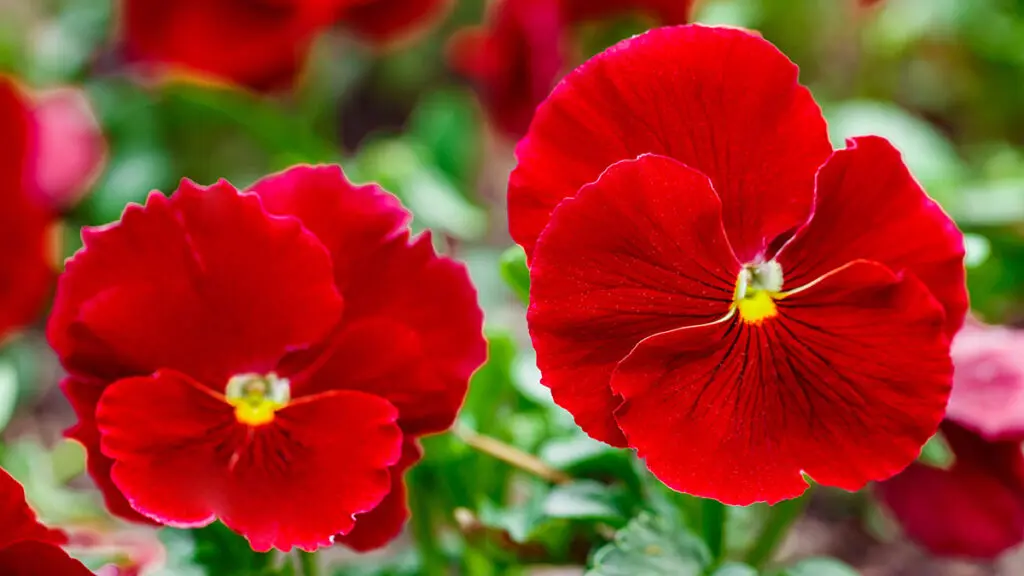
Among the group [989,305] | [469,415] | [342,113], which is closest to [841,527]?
[989,305]

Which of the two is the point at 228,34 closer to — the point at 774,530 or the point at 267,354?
the point at 267,354

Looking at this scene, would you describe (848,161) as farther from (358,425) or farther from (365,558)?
(365,558)

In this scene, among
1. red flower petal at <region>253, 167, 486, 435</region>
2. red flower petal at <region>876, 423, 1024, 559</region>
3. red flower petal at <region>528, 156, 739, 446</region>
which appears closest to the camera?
red flower petal at <region>528, 156, 739, 446</region>

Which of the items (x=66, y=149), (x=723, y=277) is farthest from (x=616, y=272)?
(x=66, y=149)

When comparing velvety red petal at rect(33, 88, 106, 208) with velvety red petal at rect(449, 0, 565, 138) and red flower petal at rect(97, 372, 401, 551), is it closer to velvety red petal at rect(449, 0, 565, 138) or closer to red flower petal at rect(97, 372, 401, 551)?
velvety red petal at rect(449, 0, 565, 138)

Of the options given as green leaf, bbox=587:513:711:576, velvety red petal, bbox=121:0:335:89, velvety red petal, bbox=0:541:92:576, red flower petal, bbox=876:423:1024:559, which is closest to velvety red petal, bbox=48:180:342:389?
velvety red petal, bbox=0:541:92:576

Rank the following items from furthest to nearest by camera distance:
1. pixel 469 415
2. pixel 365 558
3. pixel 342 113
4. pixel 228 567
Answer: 1. pixel 342 113
2. pixel 365 558
3. pixel 469 415
4. pixel 228 567
